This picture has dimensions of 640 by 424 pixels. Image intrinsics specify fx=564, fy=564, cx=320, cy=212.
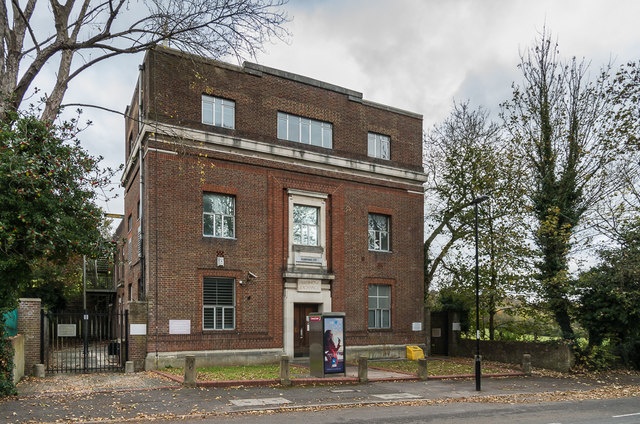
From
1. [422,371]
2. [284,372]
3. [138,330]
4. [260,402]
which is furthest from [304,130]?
[260,402]

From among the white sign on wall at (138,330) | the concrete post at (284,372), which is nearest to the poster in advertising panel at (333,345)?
the concrete post at (284,372)

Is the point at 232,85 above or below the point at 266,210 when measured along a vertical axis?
above

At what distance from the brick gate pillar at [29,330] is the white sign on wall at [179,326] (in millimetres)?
4347

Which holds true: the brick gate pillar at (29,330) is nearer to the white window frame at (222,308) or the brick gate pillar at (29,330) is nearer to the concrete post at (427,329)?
the white window frame at (222,308)

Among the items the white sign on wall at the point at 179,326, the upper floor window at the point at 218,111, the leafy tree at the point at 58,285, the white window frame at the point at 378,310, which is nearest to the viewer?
the white sign on wall at the point at 179,326

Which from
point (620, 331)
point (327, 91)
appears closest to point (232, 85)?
point (327, 91)

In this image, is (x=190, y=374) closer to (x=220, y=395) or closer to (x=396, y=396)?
(x=220, y=395)

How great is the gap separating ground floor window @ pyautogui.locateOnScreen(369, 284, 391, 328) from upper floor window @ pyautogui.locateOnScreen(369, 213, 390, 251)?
1.87 meters

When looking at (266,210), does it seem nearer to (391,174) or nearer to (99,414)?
(391,174)

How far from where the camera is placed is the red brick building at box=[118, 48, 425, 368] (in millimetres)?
20844

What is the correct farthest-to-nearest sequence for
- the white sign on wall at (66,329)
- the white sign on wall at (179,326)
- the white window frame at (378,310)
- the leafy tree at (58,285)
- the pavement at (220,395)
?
1. the leafy tree at (58,285)
2. the white window frame at (378,310)
3. the white sign on wall at (179,326)
4. the white sign on wall at (66,329)
5. the pavement at (220,395)

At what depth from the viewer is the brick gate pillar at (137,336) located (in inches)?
771

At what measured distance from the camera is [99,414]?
1197cm

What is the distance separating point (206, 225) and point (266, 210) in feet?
8.53
